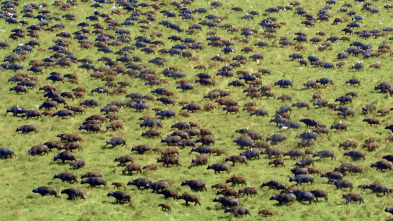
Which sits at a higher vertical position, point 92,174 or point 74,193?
point 74,193

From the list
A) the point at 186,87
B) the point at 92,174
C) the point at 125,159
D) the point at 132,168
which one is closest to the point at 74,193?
the point at 92,174

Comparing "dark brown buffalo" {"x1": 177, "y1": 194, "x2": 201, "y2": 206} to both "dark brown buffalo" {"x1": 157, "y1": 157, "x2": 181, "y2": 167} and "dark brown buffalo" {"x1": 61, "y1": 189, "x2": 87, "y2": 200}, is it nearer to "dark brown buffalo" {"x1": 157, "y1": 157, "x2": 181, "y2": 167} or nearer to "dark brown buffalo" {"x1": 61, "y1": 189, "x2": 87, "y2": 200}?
"dark brown buffalo" {"x1": 157, "y1": 157, "x2": 181, "y2": 167}

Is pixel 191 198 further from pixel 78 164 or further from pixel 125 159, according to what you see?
pixel 78 164

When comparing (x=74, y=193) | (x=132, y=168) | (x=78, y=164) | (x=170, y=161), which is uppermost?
(x=170, y=161)

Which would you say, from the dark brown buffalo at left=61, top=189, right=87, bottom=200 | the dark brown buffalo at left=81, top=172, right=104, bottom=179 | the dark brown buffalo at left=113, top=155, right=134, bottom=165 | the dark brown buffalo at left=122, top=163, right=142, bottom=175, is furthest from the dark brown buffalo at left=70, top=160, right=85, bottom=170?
the dark brown buffalo at left=61, top=189, right=87, bottom=200

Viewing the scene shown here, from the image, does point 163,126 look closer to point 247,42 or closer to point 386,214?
point 386,214

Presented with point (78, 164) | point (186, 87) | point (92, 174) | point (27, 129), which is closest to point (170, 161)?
point (92, 174)

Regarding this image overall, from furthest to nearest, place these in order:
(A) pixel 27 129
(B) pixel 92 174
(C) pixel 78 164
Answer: (A) pixel 27 129 < (C) pixel 78 164 < (B) pixel 92 174

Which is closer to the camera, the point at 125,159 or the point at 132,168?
the point at 132,168

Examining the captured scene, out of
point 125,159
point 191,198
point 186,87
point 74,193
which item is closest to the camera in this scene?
point 191,198

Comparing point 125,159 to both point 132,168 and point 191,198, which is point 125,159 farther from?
point 191,198
